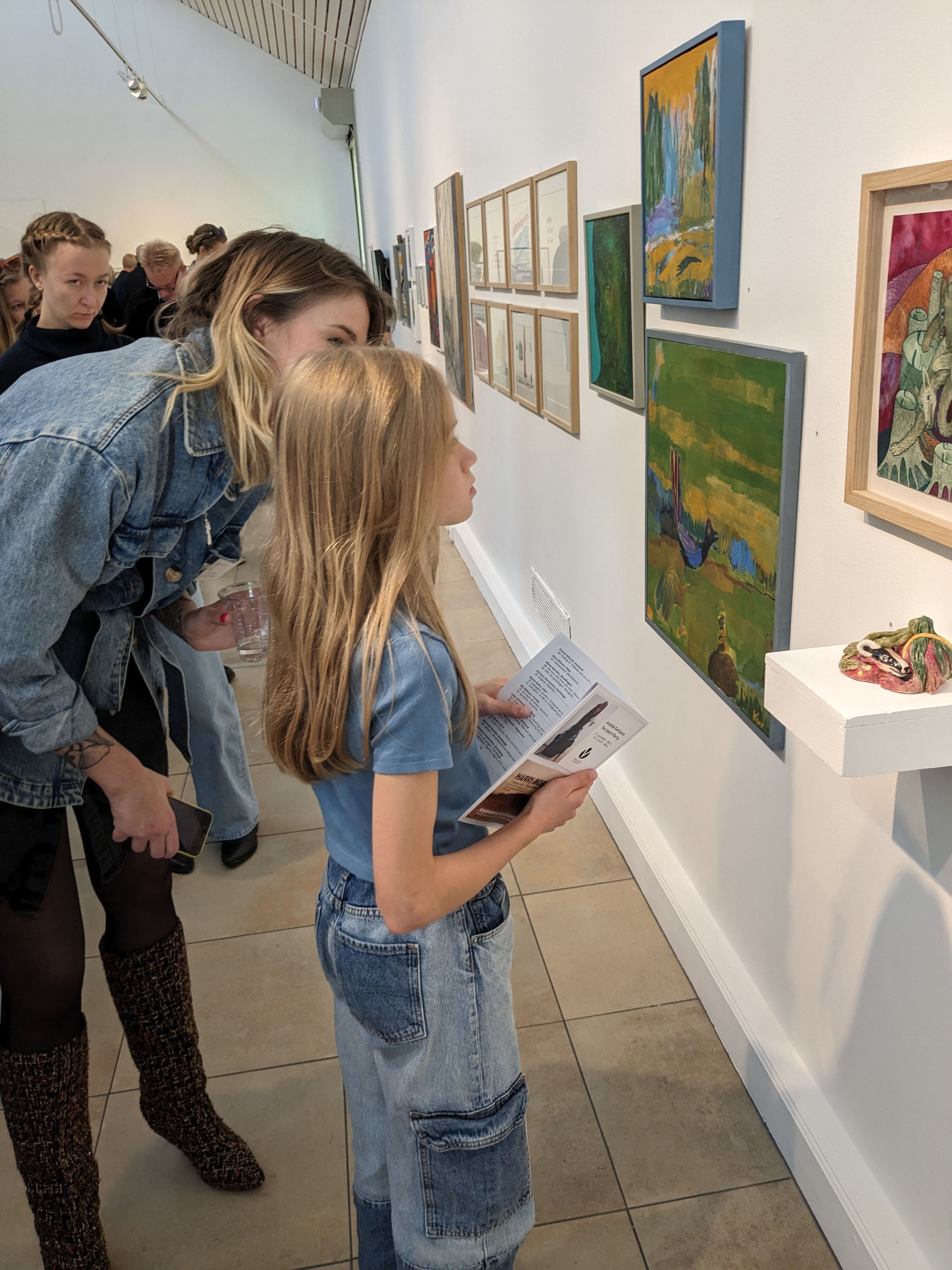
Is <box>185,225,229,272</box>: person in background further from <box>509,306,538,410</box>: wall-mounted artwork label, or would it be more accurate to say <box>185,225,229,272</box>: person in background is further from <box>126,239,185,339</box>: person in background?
<box>509,306,538,410</box>: wall-mounted artwork label

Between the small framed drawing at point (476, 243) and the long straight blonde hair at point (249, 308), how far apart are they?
3.02 m

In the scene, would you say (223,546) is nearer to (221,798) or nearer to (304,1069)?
(304,1069)

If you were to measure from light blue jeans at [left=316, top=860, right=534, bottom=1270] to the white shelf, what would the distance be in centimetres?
47

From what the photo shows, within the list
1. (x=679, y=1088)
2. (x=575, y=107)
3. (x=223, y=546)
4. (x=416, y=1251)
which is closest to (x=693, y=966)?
(x=679, y=1088)

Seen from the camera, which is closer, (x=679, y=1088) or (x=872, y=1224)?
(x=872, y=1224)

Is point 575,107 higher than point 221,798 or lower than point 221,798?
higher

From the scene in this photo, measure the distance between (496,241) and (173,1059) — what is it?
345 centimetres

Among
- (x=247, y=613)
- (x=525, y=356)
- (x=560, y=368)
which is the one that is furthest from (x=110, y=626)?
(x=525, y=356)

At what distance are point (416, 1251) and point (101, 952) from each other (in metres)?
0.79

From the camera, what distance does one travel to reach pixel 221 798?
3.08m

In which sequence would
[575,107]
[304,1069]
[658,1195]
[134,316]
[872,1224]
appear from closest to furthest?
[872,1224] < [658,1195] < [304,1069] < [575,107] < [134,316]

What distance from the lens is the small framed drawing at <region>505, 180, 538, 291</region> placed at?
343 cm

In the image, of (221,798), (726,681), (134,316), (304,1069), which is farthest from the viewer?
(134,316)

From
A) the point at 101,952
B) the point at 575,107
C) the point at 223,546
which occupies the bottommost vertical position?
the point at 101,952
